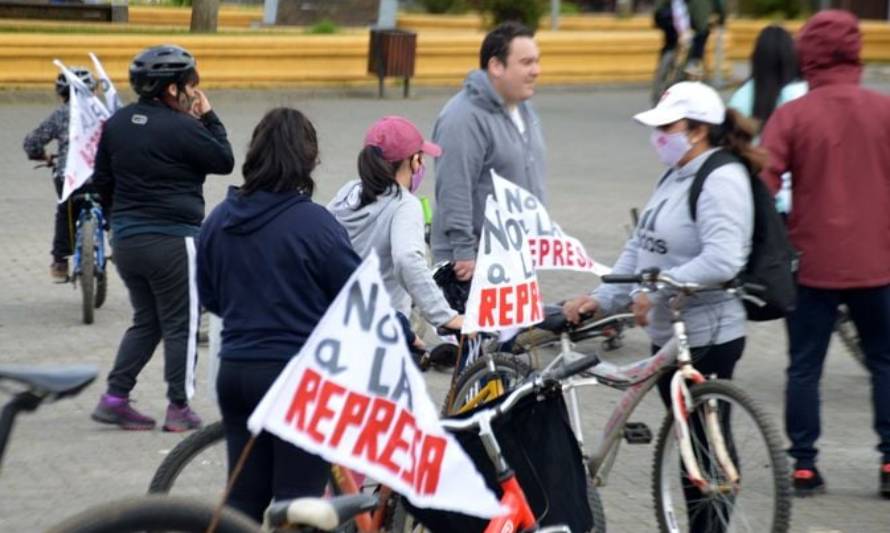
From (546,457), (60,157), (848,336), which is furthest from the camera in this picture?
(60,157)

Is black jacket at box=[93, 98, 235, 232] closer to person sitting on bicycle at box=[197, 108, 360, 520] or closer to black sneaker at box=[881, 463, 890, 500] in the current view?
person sitting on bicycle at box=[197, 108, 360, 520]

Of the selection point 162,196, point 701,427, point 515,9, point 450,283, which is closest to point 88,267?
point 162,196

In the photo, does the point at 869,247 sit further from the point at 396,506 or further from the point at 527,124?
the point at 396,506

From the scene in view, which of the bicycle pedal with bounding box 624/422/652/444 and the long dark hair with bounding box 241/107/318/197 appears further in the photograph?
the bicycle pedal with bounding box 624/422/652/444

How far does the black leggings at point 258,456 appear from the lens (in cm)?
480

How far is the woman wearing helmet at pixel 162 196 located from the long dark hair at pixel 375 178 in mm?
1239

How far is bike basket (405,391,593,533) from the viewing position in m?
5.09

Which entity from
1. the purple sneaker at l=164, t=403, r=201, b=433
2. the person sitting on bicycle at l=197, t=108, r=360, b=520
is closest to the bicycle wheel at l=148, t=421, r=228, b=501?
the person sitting on bicycle at l=197, t=108, r=360, b=520

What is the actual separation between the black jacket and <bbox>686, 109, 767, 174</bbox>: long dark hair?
245 cm

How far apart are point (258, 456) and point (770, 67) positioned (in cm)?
467

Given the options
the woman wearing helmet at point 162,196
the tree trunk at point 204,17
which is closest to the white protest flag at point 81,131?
the woman wearing helmet at point 162,196

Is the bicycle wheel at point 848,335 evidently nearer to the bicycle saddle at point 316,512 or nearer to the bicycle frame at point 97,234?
the bicycle frame at point 97,234

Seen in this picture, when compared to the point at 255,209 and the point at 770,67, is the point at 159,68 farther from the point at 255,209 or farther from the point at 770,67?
the point at 770,67

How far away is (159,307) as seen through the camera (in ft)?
25.6
